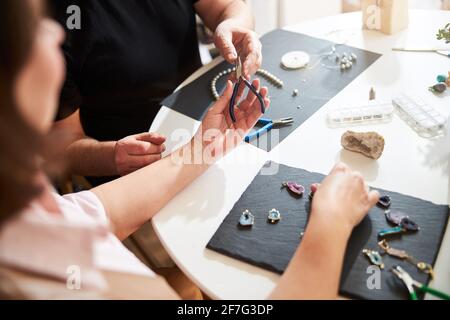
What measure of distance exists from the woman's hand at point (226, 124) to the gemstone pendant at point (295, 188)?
16cm

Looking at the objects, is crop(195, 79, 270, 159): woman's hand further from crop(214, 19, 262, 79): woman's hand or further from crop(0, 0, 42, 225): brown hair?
crop(0, 0, 42, 225): brown hair

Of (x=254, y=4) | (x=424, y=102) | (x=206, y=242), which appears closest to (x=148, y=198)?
(x=206, y=242)

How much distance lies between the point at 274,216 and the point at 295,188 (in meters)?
0.08

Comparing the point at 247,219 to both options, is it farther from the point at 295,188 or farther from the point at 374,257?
the point at 374,257

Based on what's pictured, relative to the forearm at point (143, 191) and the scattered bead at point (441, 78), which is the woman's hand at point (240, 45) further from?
the scattered bead at point (441, 78)

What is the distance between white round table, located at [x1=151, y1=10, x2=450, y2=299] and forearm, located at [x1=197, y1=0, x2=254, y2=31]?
0.85ft

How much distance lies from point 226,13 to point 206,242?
796 mm

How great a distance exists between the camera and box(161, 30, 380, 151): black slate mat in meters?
1.03

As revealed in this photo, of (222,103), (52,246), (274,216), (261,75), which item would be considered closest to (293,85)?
(261,75)

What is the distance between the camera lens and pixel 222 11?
1.37 metres

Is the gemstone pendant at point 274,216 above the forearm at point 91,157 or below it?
above

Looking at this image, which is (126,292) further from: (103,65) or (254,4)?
(254,4)

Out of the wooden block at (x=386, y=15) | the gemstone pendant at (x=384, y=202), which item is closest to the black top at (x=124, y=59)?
the wooden block at (x=386, y=15)

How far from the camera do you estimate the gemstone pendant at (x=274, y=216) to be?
79 centimetres
